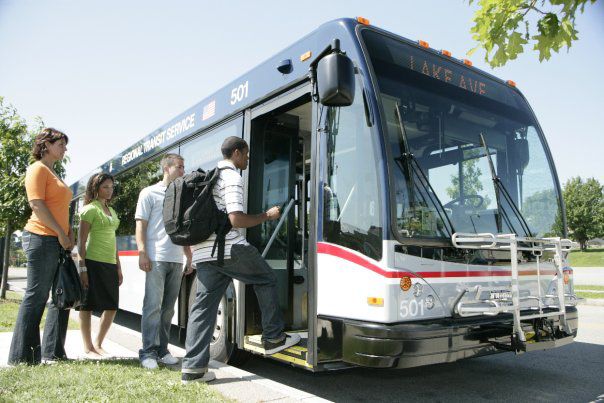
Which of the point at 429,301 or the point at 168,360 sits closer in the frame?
the point at 429,301

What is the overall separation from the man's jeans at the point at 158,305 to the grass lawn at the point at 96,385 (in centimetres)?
30

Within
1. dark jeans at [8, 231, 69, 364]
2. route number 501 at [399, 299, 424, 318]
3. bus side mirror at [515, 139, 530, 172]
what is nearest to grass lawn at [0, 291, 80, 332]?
dark jeans at [8, 231, 69, 364]

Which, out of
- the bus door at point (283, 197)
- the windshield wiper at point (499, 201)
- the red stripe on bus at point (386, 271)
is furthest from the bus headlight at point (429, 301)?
the bus door at point (283, 197)

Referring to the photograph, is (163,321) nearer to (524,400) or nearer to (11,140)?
(524,400)

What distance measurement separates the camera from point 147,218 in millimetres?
4867

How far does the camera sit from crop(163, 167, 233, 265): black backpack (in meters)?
3.89

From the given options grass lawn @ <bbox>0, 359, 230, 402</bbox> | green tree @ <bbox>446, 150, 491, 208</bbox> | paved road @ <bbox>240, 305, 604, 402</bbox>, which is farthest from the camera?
paved road @ <bbox>240, 305, 604, 402</bbox>

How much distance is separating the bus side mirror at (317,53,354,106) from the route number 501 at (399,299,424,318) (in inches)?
60.5

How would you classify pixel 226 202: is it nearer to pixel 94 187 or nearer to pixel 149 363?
pixel 149 363

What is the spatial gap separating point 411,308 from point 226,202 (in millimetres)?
1641

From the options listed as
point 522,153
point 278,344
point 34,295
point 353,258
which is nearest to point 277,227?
point 278,344

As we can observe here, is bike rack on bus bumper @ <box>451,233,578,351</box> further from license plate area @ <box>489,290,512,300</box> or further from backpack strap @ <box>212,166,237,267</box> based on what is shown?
backpack strap @ <box>212,166,237,267</box>

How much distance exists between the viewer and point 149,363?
177 inches

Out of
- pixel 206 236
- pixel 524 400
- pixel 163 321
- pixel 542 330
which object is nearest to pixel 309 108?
pixel 206 236
